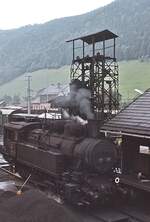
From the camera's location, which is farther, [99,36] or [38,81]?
[38,81]

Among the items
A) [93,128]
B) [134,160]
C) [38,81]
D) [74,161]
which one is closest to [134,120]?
[93,128]

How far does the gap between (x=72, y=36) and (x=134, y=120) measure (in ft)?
502

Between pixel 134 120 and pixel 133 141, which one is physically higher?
pixel 134 120

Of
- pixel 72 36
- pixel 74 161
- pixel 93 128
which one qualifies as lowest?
pixel 74 161

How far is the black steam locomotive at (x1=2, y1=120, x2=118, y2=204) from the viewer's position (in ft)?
48.0

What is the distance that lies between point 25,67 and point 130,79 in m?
76.4

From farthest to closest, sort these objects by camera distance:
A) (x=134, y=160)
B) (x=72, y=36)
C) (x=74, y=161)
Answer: (x=72, y=36) < (x=134, y=160) < (x=74, y=161)

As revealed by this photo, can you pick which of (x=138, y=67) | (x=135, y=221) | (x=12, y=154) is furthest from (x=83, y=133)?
(x=138, y=67)

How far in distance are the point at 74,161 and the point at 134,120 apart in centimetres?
309

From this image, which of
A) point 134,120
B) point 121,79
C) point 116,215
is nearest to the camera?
point 116,215

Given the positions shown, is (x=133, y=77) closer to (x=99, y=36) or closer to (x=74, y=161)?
(x=99, y=36)

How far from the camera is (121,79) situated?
106 metres

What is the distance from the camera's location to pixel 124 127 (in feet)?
47.8

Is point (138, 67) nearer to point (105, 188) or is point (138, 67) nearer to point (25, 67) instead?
point (25, 67)
